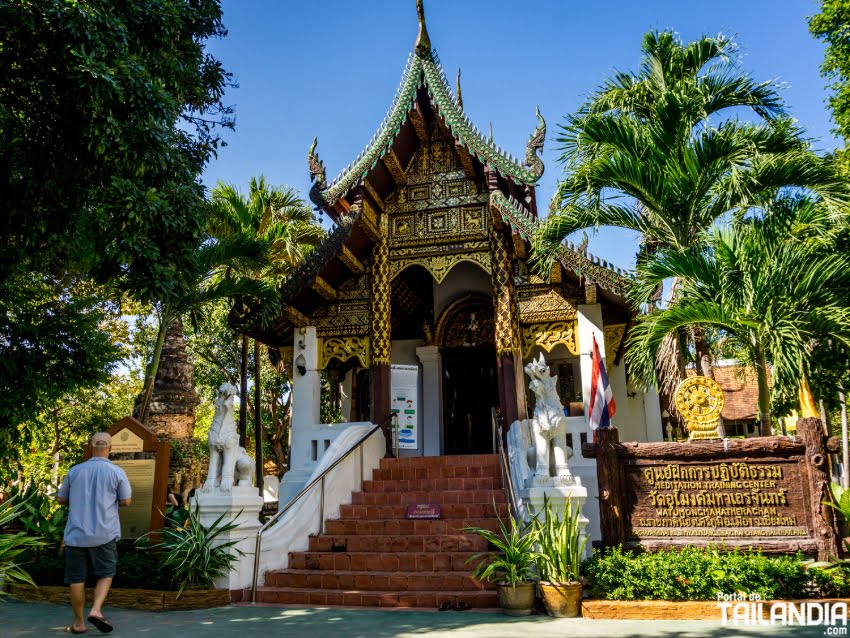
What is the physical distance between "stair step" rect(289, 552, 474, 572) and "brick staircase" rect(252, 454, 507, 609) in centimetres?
1

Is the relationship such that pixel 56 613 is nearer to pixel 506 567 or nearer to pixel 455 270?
pixel 506 567

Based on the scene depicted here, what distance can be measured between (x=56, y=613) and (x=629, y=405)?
10231 millimetres

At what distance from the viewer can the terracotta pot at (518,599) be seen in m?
5.79

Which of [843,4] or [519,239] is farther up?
[843,4]

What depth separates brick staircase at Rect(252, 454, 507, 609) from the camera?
656 cm

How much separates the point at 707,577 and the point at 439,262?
6.71m

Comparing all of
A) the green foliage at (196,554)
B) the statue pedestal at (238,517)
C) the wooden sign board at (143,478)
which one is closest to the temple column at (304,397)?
the statue pedestal at (238,517)

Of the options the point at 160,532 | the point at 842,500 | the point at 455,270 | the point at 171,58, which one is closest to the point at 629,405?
the point at 455,270

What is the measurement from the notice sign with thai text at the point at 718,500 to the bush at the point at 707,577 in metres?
0.26

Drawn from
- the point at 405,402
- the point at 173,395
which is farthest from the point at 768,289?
the point at 173,395

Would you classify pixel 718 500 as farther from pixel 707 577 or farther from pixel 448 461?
pixel 448 461

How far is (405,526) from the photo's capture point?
8102 mm

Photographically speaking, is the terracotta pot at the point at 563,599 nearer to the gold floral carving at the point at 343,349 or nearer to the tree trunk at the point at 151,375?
the gold floral carving at the point at 343,349

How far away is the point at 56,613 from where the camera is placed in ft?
19.8
